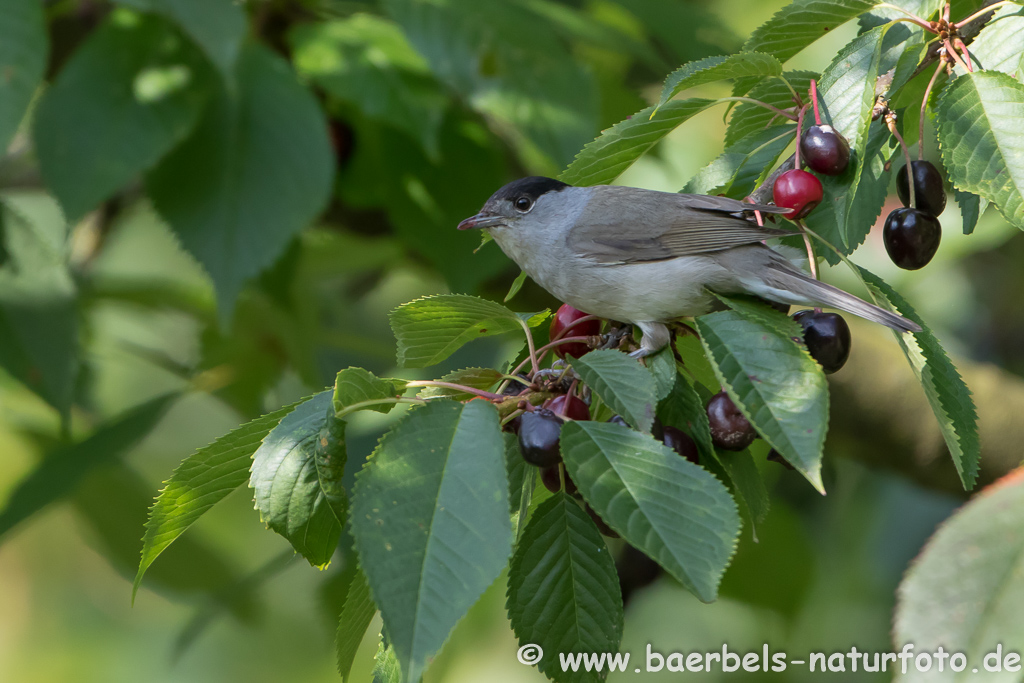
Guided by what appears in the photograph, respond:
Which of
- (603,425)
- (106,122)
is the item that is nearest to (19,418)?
(106,122)

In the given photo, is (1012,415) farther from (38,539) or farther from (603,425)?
(38,539)

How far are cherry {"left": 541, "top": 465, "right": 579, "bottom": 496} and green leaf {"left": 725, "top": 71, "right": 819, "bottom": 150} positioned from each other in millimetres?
940

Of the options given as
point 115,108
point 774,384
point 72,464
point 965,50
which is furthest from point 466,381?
point 72,464

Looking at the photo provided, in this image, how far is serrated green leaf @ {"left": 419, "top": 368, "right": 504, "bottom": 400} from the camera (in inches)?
70.3

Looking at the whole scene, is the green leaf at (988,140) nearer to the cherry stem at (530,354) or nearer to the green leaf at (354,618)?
the cherry stem at (530,354)

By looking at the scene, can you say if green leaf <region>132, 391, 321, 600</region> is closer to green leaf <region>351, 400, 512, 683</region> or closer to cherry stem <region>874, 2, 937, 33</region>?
green leaf <region>351, 400, 512, 683</region>

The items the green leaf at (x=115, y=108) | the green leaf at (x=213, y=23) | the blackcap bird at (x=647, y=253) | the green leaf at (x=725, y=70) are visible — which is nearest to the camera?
the green leaf at (x=725, y=70)

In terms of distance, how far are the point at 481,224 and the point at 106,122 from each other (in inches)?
56.2

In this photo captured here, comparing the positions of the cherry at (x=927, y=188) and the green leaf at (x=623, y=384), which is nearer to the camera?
the green leaf at (x=623, y=384)

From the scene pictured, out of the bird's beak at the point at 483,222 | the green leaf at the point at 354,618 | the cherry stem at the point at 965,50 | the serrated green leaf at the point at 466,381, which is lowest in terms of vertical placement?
the green leaf at the point at 354,618

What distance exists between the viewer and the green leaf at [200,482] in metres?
1.62

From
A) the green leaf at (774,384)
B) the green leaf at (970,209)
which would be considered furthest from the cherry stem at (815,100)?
the green leaf at (774,384)

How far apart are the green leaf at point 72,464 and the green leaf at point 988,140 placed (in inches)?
119

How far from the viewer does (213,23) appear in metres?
2.77
